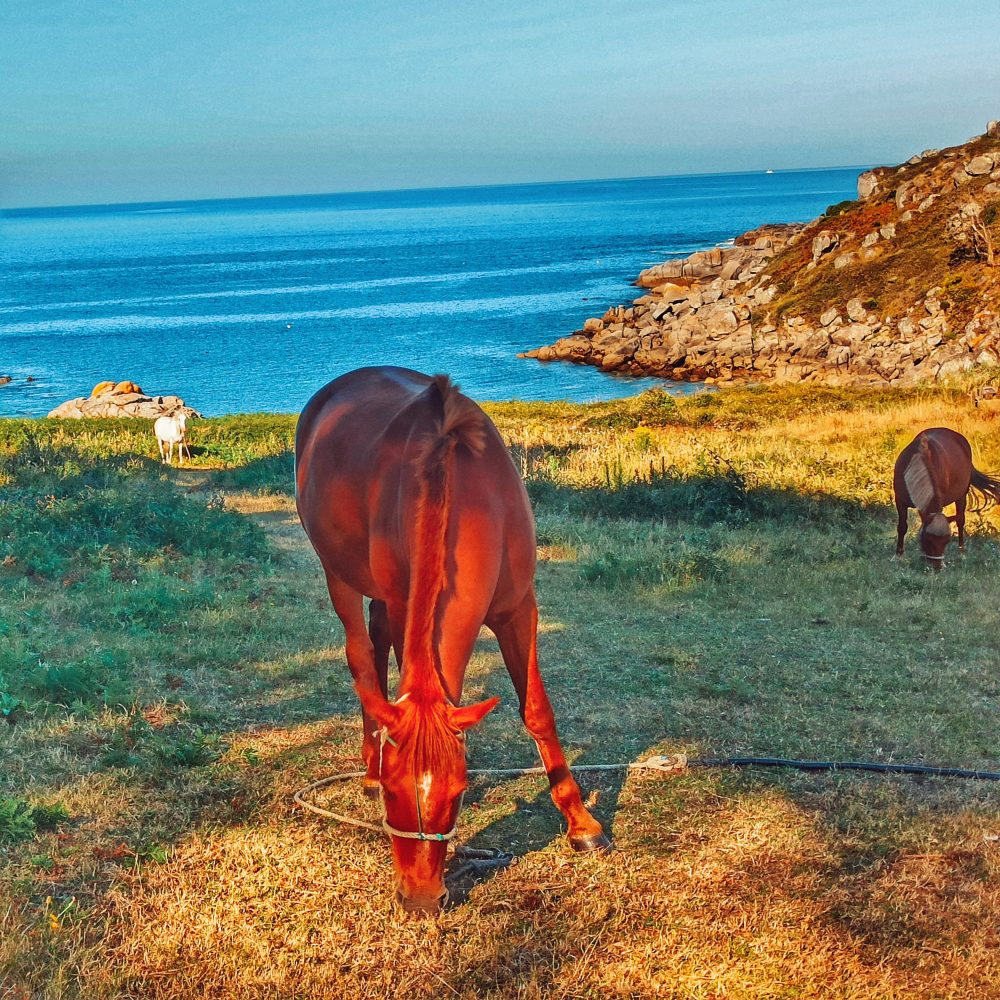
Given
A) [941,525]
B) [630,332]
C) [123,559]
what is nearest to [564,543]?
[941,525]

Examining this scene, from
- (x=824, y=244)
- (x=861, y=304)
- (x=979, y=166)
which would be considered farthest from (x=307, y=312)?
(x=979, y=166)

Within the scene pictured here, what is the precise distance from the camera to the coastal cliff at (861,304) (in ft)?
135

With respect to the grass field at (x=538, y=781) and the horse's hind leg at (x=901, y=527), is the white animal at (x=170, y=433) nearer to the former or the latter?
the grass field at (x=538, y=781)

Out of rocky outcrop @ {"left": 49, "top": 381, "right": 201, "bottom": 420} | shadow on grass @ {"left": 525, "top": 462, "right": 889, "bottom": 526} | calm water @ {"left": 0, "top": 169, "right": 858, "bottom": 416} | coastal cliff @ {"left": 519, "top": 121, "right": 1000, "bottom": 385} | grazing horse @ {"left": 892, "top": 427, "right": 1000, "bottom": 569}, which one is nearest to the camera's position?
grazing horse @ {"left": 892, "top": 427, "right": 1000, "bottom": 569}

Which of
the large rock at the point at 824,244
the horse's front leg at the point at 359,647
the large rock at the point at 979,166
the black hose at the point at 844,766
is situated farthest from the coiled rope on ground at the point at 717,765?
the large rock at the point at 979,166

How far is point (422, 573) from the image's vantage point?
357 cm

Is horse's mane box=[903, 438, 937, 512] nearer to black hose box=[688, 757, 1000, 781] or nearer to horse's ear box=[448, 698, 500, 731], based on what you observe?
black hose box=[688, 757, 1000, 781]

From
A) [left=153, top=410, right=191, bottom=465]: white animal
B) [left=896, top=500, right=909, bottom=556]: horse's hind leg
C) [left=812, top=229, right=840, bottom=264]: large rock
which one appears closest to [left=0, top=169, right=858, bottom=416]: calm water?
[left=812, top=229, right=840, bottom=264]: large rock

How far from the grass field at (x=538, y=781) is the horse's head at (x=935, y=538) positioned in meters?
0.22

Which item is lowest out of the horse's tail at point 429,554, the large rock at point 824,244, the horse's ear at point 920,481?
the horse's ear at point 920,481

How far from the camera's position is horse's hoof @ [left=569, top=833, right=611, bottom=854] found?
4750mm

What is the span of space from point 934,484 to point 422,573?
9.02 m

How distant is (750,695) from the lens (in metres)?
7.11

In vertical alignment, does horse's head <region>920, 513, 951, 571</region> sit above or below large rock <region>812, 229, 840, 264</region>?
below
